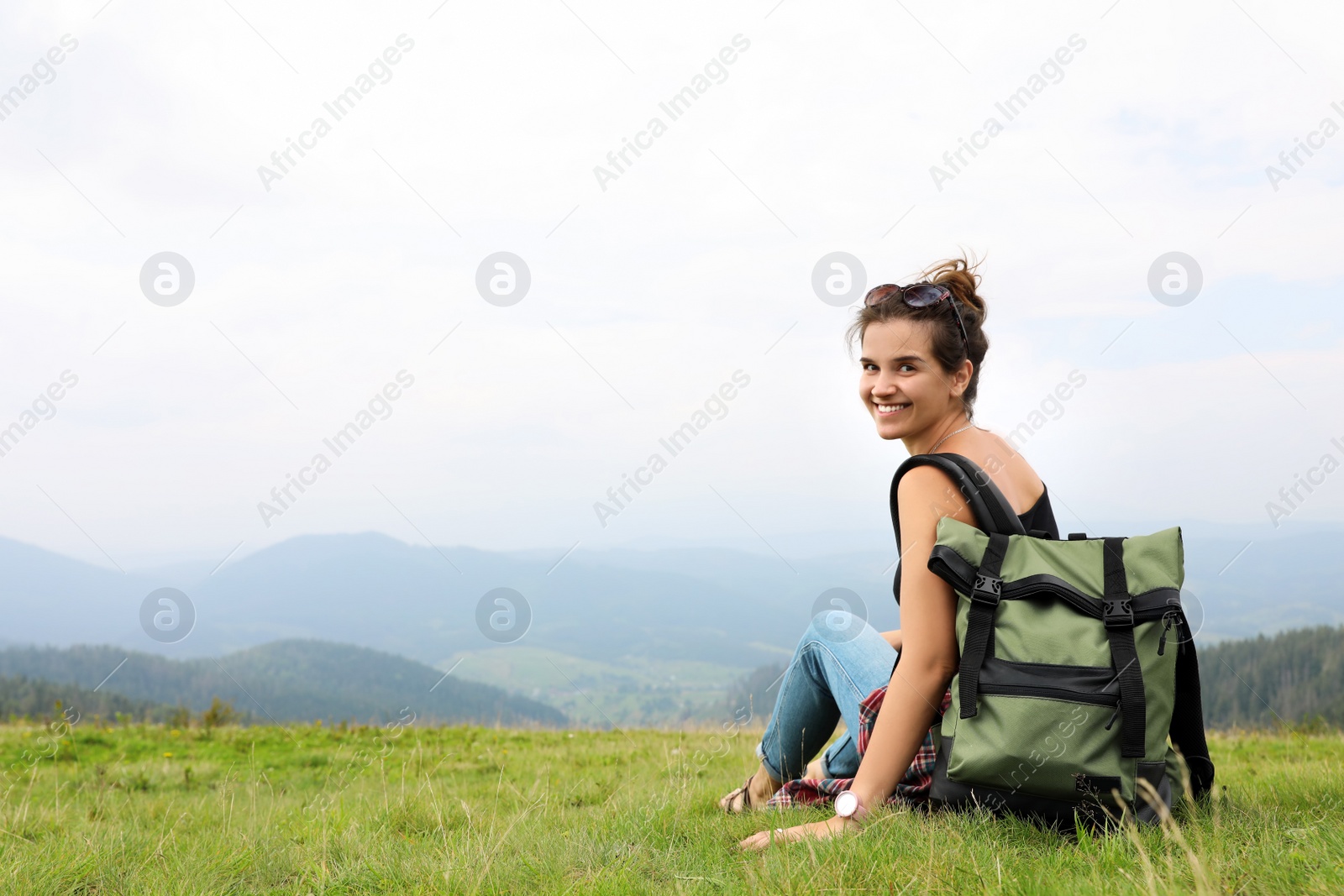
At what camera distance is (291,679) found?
17325 centimetres

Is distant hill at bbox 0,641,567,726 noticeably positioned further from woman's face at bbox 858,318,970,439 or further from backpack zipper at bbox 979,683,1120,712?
backpack zipper at bbox 979,683,1120,712

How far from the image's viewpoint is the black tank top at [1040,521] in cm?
300

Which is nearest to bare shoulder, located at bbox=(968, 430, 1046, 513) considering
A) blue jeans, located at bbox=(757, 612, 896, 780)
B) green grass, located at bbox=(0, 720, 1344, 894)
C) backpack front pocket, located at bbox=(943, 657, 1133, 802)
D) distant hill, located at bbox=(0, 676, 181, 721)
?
backpack front pocket, located at bbox=(943, 657, 1133, 802)

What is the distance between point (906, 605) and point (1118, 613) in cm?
63

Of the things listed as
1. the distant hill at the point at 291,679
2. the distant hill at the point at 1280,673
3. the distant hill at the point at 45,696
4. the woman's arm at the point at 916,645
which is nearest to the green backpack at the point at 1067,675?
the woman's arm at the point at 916,645

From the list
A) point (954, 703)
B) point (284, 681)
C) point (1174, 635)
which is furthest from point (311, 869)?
point (284, 681)

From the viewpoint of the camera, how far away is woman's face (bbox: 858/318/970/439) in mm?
3297

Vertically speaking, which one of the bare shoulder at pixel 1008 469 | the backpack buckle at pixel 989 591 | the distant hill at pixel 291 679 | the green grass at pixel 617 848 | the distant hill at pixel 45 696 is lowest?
the distant hill at pixel 291 679

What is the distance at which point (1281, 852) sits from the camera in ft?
7.56

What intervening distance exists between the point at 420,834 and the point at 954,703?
7.80ft

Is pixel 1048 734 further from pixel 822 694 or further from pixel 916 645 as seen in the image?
pixel 822 694

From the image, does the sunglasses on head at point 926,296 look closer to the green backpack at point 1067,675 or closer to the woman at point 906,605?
the woman at point 906,605

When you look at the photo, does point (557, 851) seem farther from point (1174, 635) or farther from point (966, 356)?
point (966, 356)

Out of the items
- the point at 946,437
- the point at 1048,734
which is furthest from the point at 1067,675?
the point at 946,437
